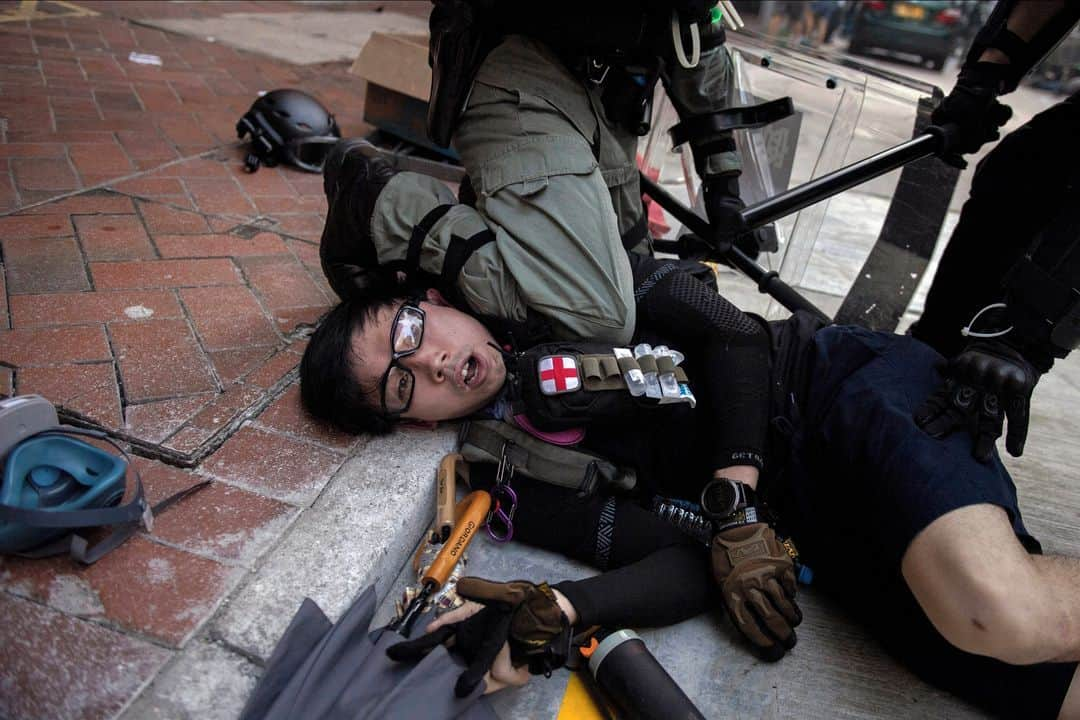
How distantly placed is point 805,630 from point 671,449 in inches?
19.8

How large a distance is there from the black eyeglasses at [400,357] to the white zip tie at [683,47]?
1.02m

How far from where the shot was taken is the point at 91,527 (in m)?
1.40

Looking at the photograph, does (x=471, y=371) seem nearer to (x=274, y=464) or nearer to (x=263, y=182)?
(x=274, y=464)

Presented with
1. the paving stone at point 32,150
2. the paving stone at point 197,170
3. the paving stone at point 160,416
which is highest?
the paving stone at point 32,150

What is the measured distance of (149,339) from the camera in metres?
1.97

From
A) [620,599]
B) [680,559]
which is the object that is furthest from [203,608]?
[680,559]

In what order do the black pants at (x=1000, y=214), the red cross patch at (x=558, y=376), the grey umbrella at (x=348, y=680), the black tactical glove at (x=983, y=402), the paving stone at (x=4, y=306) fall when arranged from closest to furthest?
the grey umbrella at (x=348, y=680), the black tactical glove at (x=983, y=402), the red cross patch at (x=558, y=376), the paving stone at (x=4, y=306), the black pants at (x=1000, y=214)

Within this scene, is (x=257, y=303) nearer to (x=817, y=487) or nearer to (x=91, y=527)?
(x=91, y=527)

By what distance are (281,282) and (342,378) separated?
2.68 feet

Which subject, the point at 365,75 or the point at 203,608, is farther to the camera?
the point at 365,75

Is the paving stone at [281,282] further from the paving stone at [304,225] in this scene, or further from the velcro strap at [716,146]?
the velcro strap at [716,146]

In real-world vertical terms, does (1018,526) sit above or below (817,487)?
above

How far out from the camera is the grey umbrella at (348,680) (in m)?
1.25

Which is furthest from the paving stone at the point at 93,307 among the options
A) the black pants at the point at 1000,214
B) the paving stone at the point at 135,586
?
the black pants at the point at 1000,214
